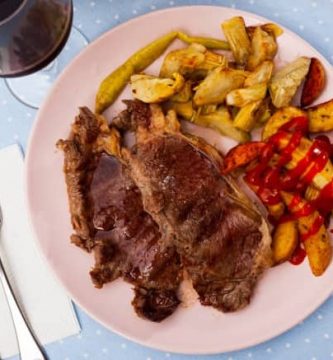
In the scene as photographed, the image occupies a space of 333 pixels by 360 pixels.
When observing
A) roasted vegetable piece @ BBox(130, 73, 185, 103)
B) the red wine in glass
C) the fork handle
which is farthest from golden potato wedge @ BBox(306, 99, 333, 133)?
the fork handle

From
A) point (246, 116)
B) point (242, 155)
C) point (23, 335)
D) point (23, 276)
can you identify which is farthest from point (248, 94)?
point (23, 335)

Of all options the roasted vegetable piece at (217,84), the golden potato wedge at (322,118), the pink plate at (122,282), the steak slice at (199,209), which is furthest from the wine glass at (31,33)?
the golden potato wedge at (322,118)

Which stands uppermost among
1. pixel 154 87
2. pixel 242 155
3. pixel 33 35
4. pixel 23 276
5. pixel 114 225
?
pixel 33 35

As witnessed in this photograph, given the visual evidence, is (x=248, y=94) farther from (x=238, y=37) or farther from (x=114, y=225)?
(x=114, y=225)

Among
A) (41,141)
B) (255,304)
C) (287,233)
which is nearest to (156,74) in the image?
(41,141)

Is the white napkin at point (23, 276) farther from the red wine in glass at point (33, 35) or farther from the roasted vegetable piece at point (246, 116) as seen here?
the roasted vegetable piece at point (246, 116)

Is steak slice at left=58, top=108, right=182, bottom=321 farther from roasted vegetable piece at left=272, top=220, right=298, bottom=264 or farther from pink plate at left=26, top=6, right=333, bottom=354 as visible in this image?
roasted vegetable piece at left=272, top=220, right=298, bottom=264
